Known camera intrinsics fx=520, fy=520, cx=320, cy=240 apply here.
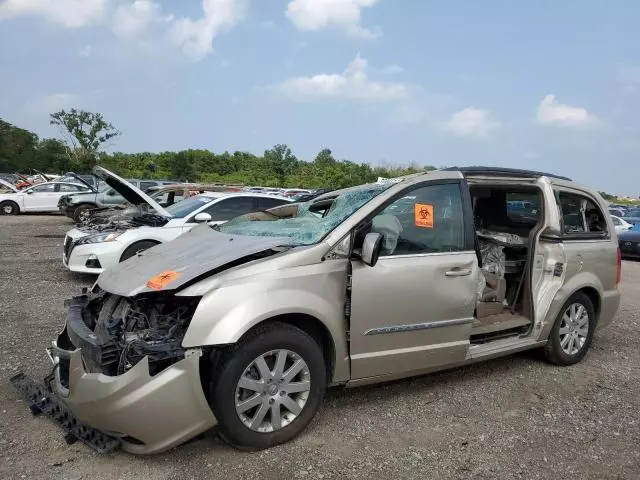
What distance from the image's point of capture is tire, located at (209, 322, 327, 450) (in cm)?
296

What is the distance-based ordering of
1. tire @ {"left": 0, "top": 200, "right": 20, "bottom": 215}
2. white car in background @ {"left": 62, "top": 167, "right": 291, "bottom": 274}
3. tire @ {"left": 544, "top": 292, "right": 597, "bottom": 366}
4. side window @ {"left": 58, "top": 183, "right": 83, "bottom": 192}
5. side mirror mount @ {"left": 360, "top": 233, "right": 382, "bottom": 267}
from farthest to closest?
side window @ {"left": 58, "top": 183, "right": 83, "bottom": 192}, tire @ {"left": 0, "top": 200, "right": 20, "bottom": 215}, white car in background @ {"left": 62, "top": 167, "right": 291, "bottom": 274}, tire @ {"left": 544, "top": 292, "right": 597, "bottom": 366}, side mirror mount @ {"left": 360, "top": 233, "right": 382, "bottom": 267}

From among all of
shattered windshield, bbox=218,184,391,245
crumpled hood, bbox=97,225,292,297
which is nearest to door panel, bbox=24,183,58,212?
shattered windshield, bbox=218,184,391,245

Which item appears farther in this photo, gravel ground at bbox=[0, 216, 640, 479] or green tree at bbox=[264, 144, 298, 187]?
green tree at bbox=[264, 144, 298, 187]

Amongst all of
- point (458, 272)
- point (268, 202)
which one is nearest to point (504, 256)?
point (458, 272)

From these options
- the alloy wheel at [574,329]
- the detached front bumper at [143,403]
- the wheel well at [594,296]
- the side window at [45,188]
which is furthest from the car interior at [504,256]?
the side window at [45,188]

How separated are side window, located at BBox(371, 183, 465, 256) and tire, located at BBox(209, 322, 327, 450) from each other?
911 millimetres

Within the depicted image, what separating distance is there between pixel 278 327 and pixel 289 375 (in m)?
0.30

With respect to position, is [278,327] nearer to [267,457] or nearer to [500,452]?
[267,457]

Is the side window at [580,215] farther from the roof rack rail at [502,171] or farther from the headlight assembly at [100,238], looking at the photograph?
the headlight assembly at [100,238]

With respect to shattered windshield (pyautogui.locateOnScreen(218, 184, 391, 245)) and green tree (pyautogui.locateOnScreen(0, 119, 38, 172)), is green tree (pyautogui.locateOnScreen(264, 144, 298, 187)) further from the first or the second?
shattered windshield (pyautogui.locateOnScreen(218, 184, 391, 245))

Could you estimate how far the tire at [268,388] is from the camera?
2963mm

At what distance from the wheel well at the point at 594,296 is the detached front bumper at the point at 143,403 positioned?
378cm

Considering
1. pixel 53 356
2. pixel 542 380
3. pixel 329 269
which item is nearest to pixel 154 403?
pixel 53 356

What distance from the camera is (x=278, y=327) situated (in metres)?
3.14
